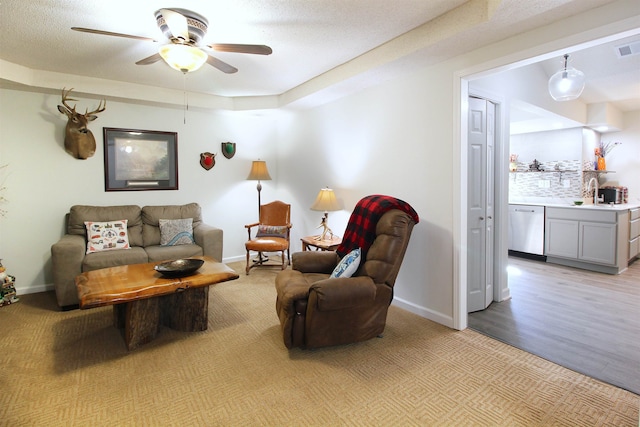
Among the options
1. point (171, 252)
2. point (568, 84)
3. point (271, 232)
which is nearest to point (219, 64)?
point (171, 252)

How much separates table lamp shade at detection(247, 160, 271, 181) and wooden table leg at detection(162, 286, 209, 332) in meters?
2.45

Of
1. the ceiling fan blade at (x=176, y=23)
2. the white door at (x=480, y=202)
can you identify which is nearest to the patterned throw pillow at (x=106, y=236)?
the ceiling fan blade at (x=176, y=23)

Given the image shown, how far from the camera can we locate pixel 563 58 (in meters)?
3.85

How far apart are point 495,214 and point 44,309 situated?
184 inches

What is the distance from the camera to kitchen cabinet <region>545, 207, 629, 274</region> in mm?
4453

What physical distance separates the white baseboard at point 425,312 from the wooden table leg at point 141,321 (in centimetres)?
223

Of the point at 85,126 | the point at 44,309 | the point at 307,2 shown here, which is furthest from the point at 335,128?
the point at 44,309

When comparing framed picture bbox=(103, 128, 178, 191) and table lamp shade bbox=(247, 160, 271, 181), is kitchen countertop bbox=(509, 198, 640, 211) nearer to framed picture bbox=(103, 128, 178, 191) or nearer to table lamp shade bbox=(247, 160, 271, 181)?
table lamp shade bbox=(247, 160, 271, 181)

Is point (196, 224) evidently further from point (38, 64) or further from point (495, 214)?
point (495, 214)

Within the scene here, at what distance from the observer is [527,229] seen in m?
5.31

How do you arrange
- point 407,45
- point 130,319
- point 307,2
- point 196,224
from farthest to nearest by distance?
point 196,224
point 407,45
point 130,319
point 307,2

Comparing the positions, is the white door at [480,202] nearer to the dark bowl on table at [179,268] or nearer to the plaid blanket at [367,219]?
the plaid blanket at [367,219]

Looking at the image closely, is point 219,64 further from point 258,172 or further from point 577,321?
point 577,321

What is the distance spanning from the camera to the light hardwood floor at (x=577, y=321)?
7.82 feet
